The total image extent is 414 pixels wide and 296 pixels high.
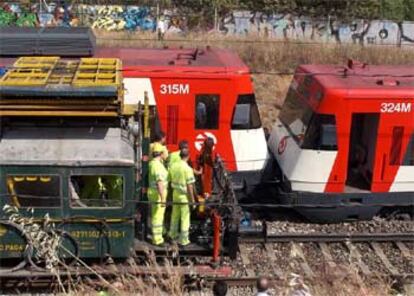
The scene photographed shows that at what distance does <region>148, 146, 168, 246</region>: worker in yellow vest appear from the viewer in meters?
9.53

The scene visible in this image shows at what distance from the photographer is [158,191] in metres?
9.61

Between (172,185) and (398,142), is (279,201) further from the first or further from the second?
(172,185)

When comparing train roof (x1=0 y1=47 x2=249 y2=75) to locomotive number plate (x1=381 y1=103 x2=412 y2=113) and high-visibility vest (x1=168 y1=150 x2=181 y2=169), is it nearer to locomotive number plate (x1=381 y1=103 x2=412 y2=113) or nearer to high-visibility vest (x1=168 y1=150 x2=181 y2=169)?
locomotive number plate (x1=381 y1=103 x2=412 y2=113)

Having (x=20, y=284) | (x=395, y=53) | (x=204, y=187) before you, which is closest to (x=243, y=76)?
(x=204, y=187)

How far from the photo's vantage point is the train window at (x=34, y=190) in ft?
28.1

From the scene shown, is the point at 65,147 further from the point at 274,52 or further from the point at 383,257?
the point at 274,52

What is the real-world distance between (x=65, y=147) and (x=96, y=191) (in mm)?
703

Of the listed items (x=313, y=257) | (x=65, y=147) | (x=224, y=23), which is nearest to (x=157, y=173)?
(x=65, y=147)

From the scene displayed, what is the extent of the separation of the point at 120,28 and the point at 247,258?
885 inches

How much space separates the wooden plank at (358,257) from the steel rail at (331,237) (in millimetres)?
247

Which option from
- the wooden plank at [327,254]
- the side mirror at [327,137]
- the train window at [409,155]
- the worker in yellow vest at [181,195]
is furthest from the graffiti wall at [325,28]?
the worker in yellow vest at [181,195]

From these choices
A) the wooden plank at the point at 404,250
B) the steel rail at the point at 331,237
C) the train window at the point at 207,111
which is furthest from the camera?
the train window at the point at 207,111

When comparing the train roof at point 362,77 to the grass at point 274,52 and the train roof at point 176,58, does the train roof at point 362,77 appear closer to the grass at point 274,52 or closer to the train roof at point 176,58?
the train roof at point 176,58

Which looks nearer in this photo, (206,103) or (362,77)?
(206,103)
